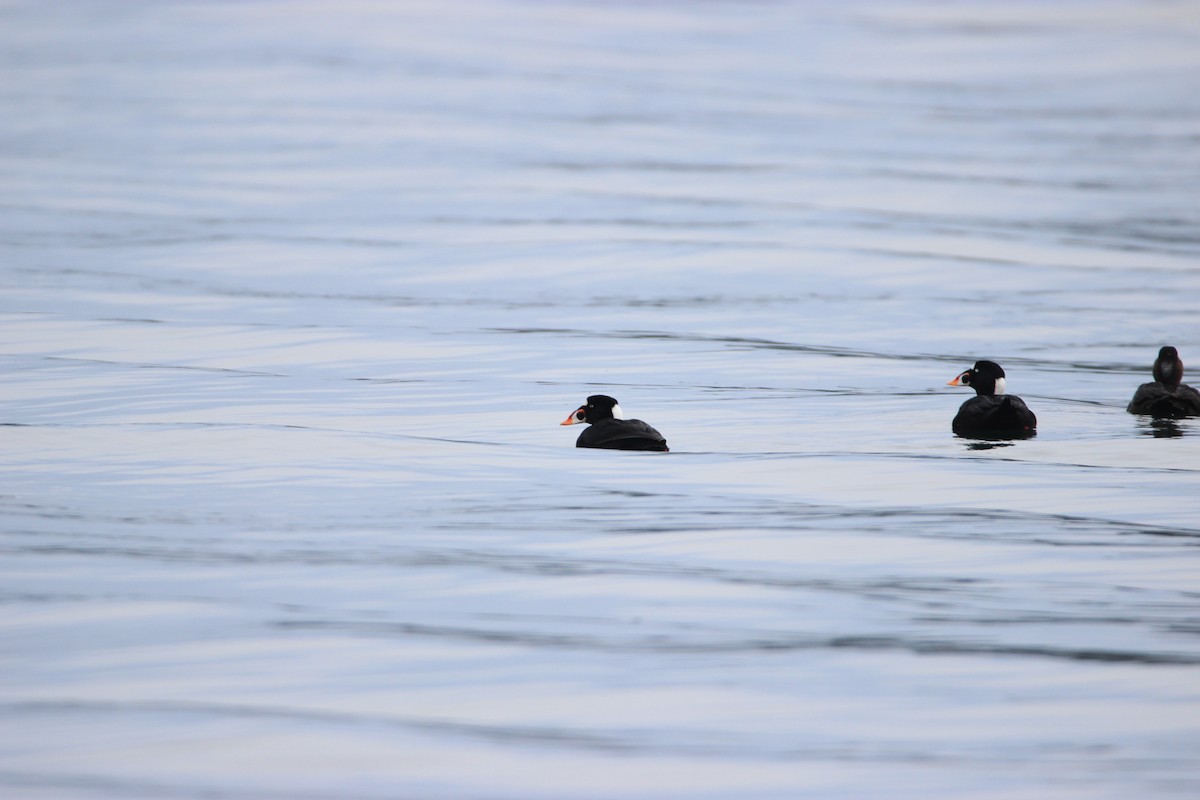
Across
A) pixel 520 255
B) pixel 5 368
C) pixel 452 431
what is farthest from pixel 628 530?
pixel 520 255

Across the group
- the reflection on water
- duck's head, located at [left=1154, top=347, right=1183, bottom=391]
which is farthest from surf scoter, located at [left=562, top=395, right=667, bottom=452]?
duck's head, located at [left=1154, top=347, right=1183, bottom=391]

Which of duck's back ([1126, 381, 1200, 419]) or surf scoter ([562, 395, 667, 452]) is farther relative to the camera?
duck's back ([1126, 381, 1200, 419])

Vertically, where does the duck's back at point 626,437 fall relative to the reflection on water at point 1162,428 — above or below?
below

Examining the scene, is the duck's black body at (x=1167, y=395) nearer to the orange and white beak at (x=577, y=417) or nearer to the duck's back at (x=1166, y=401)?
the duck's back at (x=1166, y=401)

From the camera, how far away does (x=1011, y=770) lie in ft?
19.7

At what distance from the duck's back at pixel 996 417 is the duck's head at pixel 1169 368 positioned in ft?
5.01

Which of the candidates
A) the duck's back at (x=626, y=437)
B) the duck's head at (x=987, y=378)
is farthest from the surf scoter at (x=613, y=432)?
the duck's head at (x=987, y=378)

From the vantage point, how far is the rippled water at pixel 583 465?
6320mm

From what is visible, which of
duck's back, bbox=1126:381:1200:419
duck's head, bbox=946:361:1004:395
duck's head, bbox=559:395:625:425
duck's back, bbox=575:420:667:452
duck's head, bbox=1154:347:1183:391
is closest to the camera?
duck's back, bbox=575:420:667:452

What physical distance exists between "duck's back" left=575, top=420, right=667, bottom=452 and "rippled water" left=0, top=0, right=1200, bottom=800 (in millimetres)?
185

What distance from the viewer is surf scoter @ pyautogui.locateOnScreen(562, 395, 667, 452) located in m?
11.5

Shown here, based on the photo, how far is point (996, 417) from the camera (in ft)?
39.2

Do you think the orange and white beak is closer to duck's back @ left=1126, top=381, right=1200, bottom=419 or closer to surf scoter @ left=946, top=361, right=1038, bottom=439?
surf scoter @ left=946, top=361, right=1038, bottom=439

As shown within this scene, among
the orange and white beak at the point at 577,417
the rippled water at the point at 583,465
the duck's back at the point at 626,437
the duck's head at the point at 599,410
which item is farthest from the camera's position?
the orange and white beak at the point at 577,417
